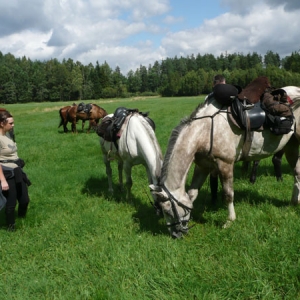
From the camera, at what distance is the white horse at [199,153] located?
13.4 ft

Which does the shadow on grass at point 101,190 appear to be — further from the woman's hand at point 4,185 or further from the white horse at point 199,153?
the white horse at point 199,153

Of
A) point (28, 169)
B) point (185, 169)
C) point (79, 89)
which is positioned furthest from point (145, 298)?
point (79, 89)

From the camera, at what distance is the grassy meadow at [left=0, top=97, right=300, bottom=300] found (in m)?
3.06

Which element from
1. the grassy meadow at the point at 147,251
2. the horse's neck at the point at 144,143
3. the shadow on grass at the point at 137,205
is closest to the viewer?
the grassy meadow at the point at 147,251

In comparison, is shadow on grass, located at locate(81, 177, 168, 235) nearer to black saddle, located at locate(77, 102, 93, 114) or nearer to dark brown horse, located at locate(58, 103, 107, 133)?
dark brown horse, located at locate(58, 103, 107, 133)

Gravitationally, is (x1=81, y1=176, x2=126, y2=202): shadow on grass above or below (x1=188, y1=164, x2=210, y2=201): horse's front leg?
below

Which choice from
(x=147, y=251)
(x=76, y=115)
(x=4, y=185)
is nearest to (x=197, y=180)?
(x=147, y=251)

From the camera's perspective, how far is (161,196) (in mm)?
3990

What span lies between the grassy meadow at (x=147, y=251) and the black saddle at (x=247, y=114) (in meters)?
1.42

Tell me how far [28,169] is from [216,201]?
21.0 feet

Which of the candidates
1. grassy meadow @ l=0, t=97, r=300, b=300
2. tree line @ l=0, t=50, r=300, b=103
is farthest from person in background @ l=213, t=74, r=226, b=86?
tree line @ l=0, t=50, r=300, b=103

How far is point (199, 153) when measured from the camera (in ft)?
14.2

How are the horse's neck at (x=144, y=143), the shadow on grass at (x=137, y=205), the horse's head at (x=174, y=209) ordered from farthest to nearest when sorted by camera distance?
the horse's neck at (x=144, y=143)
the shadow on grass at (x=137, y=205)
the horse's head at (x=174, y=209)

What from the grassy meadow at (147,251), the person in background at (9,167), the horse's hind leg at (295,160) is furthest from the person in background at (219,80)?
the person in background at (9,167)
